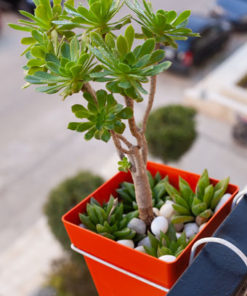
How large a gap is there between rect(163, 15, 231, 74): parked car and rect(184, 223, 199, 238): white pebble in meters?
5.01

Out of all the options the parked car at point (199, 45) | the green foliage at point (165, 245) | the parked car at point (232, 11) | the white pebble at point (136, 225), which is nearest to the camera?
the green foliage at point (165, 245)

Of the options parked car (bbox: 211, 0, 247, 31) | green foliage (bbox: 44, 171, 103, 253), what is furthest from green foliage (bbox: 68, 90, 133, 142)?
parked car (bbox: 211, 0, 247, 31)

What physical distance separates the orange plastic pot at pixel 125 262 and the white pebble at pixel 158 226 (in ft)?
0.33

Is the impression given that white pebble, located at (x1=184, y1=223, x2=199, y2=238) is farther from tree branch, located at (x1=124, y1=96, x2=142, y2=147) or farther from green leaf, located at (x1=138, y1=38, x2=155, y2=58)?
green leaf, located at (x1=138, y1=38, x2=155, y2=58)

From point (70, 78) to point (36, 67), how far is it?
97 millimetres

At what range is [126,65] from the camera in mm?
589

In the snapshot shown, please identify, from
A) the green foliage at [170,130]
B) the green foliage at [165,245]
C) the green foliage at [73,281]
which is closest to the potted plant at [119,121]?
the green foliage at [165,245]

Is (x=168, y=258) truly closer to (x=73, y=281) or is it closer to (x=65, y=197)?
(x=65, y=197)

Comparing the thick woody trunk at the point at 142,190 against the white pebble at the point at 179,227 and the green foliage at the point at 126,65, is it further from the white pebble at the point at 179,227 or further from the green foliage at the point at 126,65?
the green foliage at the point at 126,65


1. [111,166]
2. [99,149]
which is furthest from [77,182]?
[99,149]

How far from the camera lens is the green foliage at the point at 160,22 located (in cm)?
66

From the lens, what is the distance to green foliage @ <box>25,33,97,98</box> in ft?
2.01

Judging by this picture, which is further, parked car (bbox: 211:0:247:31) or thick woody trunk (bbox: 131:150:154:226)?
parked car (bbox: 211:0:247:31)

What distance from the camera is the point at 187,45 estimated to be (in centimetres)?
574
